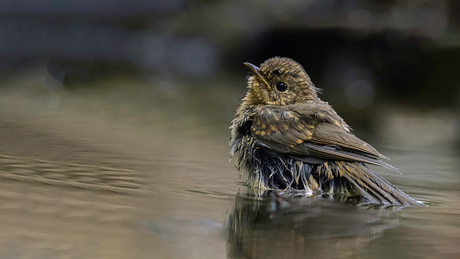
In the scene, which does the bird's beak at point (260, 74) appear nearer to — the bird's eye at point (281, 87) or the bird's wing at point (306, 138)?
the bird's eye at point (281, 87)

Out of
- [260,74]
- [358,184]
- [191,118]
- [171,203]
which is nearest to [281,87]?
[260,74]

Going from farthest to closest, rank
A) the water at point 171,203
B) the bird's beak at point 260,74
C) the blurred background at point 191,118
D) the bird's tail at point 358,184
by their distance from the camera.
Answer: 1. the bird's beak at point 260,74
2. the bird's tail at point 358,184
3. the blurred background at point 191,118
4. the water at point 171,203

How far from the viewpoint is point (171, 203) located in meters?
3.15

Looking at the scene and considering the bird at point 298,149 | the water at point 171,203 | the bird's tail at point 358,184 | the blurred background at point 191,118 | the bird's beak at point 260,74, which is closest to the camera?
the water at point 171,203

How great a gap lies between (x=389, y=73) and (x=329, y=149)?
5.57 m

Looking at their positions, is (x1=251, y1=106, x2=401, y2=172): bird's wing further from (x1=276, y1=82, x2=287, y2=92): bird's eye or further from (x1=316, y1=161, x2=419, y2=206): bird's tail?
(x1=276, y1=82, x2=287, y2=92): bird's eye

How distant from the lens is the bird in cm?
373

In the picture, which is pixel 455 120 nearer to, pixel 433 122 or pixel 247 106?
pixel 433 122

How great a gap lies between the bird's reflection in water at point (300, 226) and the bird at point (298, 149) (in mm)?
209

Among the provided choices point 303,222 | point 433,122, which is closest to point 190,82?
point 433,122

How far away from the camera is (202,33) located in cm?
1000

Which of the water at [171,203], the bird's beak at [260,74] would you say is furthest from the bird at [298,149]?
the water at [171,203]

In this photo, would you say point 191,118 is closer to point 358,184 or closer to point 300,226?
point 358,184

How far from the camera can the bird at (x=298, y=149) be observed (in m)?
3.73
